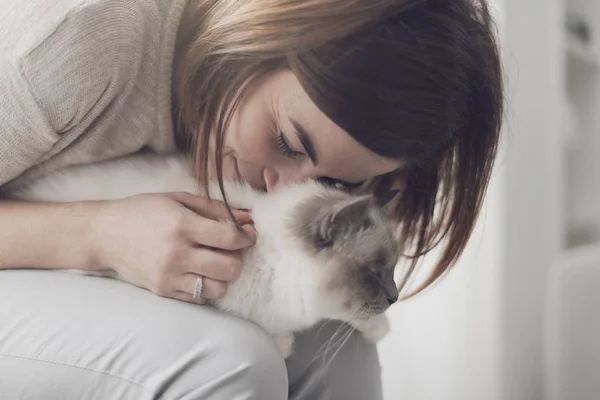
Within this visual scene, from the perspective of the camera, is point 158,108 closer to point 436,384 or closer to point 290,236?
point 290,236

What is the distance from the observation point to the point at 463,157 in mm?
1006

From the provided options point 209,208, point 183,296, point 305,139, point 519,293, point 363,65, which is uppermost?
point 363,65

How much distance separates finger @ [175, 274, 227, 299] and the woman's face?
0.20 meters

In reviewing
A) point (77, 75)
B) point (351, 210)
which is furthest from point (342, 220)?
point (77, 75)

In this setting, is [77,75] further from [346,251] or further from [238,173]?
[346,251]

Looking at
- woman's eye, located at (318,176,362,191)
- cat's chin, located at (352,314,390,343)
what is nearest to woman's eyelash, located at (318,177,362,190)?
woman's eye, located at (318,176,362,191)

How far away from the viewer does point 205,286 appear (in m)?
0.79

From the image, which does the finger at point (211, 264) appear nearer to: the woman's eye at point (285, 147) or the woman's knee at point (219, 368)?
the woman's knee at point (219, 368)

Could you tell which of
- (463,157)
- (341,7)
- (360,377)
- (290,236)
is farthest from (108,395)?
(463,157)

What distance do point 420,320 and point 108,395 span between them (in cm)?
105

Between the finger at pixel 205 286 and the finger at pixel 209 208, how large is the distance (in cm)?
9

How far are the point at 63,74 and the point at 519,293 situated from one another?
1285 mm

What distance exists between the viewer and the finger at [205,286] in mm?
788

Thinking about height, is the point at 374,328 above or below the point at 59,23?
below
